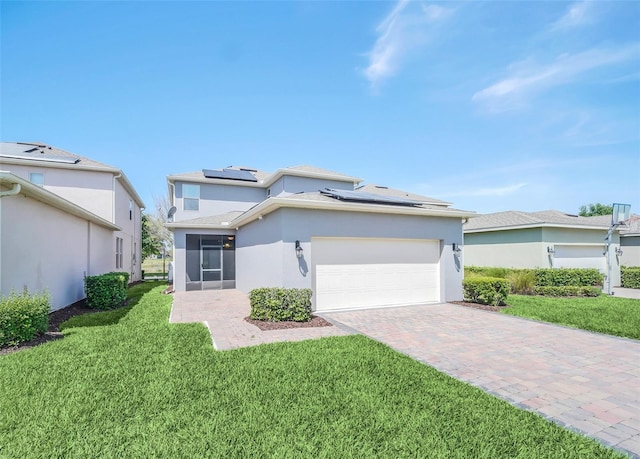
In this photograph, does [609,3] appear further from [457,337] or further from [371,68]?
[457,337]

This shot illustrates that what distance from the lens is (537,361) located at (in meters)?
5.18

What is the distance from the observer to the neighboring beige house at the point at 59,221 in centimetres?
717

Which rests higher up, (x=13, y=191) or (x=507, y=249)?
(x=13, y=191)

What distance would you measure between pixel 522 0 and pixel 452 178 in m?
11.7

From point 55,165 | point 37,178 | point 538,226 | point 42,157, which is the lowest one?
point 538,226

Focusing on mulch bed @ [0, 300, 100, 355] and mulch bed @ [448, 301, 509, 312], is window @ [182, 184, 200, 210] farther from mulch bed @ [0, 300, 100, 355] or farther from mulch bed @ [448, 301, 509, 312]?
mulch bed @ [448, 301, 509, 312]

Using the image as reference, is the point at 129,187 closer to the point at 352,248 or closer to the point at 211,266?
the point at 211,266

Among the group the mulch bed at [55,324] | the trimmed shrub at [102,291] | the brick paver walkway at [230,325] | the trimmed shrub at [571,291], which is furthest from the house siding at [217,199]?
the trimmed shrub at [571,291]

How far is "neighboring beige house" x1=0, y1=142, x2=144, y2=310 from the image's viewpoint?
23.5 ft

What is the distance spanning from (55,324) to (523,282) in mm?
17395

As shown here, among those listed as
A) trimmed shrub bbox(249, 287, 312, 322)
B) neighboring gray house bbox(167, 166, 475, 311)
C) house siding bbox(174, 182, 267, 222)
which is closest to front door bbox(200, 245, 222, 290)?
neighboring gray house bbox(167, 166, 475, 311)

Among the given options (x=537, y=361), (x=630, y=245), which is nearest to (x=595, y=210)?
(x=630, y=245)

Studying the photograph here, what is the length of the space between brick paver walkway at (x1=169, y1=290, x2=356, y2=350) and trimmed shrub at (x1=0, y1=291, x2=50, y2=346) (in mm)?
2735

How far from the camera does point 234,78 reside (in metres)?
11.2
